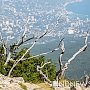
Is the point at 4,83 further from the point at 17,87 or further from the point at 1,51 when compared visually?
the point at 1,51

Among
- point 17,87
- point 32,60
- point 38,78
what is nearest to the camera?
point 17,87

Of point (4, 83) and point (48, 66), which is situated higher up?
point (4, 83)

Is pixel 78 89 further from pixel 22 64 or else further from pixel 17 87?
pixel 22 64

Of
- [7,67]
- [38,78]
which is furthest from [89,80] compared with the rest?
[7,67]

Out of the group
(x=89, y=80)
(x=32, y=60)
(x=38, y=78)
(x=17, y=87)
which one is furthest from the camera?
(x=32, y=60)

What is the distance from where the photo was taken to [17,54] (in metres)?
48.1

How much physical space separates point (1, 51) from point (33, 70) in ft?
19.6

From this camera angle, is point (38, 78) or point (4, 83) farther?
point (38, 78)

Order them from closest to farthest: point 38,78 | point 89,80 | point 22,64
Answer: point 89,80 → point 38,78 → point 22,64

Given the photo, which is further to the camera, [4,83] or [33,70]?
[33,70]

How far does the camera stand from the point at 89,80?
21.7 m

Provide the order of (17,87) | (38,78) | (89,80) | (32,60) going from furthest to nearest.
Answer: (32,60), (38,78), (17,87), (89,80)

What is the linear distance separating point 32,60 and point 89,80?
27555mm

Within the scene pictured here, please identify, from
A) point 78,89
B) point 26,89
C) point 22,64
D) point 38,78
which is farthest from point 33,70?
point 78,89
